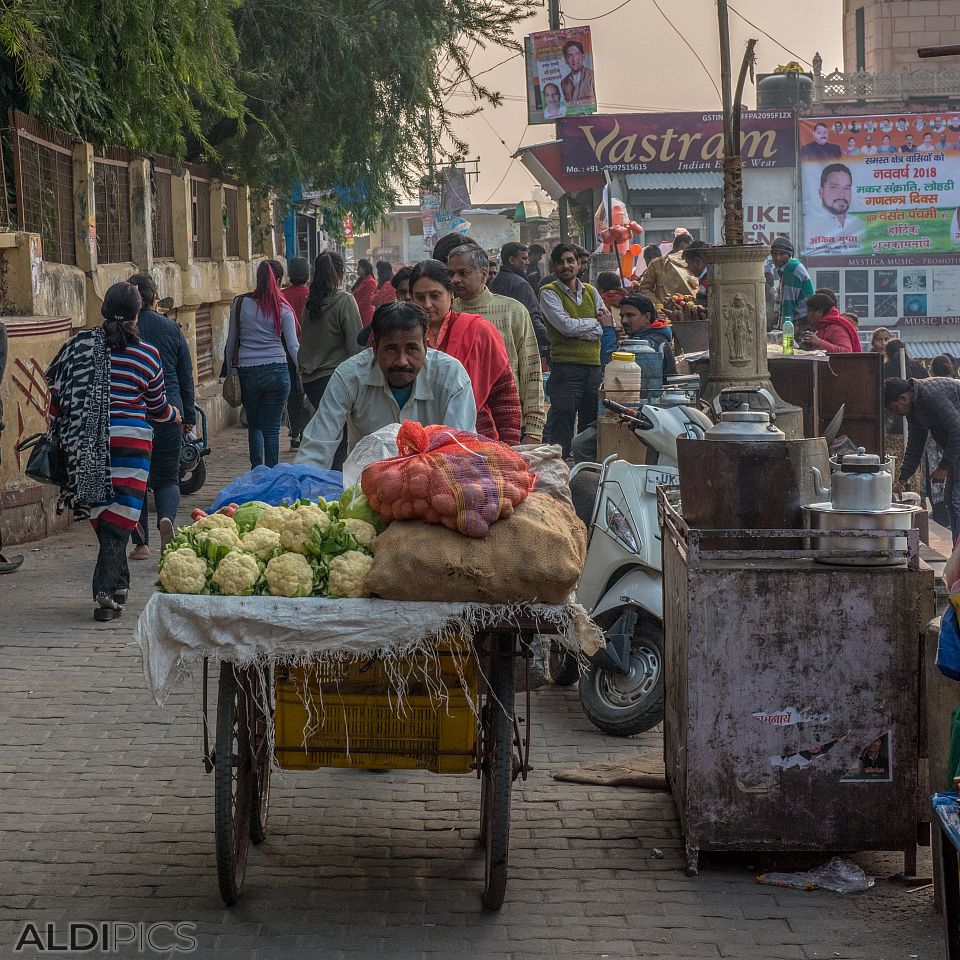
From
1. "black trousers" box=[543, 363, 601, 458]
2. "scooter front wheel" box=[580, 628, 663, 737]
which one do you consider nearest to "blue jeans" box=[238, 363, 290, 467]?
"black trousers" box=[543, 363, 601, 458]

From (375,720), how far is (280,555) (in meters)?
0.59

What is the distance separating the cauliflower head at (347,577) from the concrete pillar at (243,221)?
18224mm

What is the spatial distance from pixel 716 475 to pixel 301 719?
159cm

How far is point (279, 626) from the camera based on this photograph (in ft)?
12.5

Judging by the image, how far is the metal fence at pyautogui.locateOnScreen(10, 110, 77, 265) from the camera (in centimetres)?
1075

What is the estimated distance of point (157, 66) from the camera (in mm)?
11578

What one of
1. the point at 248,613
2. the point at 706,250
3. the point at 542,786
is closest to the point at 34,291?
the point at 706,250

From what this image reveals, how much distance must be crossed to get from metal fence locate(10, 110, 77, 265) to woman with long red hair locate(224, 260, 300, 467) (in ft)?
5.69

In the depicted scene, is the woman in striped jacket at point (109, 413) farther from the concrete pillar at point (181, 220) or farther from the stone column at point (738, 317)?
the concrete pillar at point (181, 220)

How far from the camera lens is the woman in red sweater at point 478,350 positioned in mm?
6406

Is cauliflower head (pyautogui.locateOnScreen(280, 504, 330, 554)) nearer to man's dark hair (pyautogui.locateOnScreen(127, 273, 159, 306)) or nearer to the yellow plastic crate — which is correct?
the yellow plastic crate

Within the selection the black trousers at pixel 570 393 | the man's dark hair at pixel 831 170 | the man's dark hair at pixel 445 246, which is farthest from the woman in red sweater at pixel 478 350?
the man's dark hair at pixel 831 170

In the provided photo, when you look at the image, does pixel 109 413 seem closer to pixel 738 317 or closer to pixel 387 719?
pixel 387 719

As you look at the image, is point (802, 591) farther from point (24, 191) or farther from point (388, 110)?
point (388, 110)
